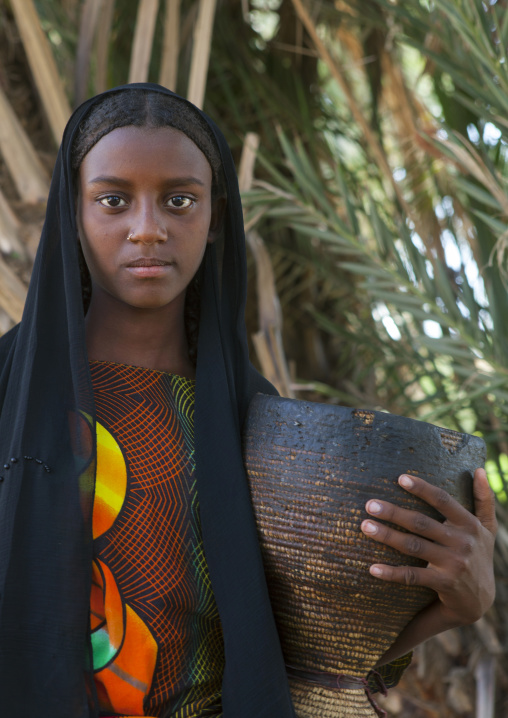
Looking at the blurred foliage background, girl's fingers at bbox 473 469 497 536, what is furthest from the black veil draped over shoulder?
the blurred foliage background

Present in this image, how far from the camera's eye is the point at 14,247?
1.91m

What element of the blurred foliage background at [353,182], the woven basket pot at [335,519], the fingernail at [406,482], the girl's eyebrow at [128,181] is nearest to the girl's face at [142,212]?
the girl's eyebrow at [128,181]

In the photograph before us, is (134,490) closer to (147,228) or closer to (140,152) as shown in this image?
(147,228)

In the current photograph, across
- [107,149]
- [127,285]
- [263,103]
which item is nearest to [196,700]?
[127,285]

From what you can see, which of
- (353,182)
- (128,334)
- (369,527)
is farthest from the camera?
(353,182)

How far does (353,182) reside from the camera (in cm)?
263

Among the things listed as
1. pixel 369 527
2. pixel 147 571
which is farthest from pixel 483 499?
pixel 147 571

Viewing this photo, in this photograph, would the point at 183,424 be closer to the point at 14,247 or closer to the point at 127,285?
the point at 127,285

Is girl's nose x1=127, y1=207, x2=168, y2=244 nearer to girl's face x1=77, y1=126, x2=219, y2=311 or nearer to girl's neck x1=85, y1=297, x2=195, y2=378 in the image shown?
girl's face x1=77, y1=126, x2=219, y2=311

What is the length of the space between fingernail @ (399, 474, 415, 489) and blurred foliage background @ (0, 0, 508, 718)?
0.77m

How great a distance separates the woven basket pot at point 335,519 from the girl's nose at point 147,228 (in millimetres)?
280

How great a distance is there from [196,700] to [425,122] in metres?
2.38

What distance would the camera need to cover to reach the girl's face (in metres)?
1.14

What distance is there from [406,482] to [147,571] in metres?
0.36
